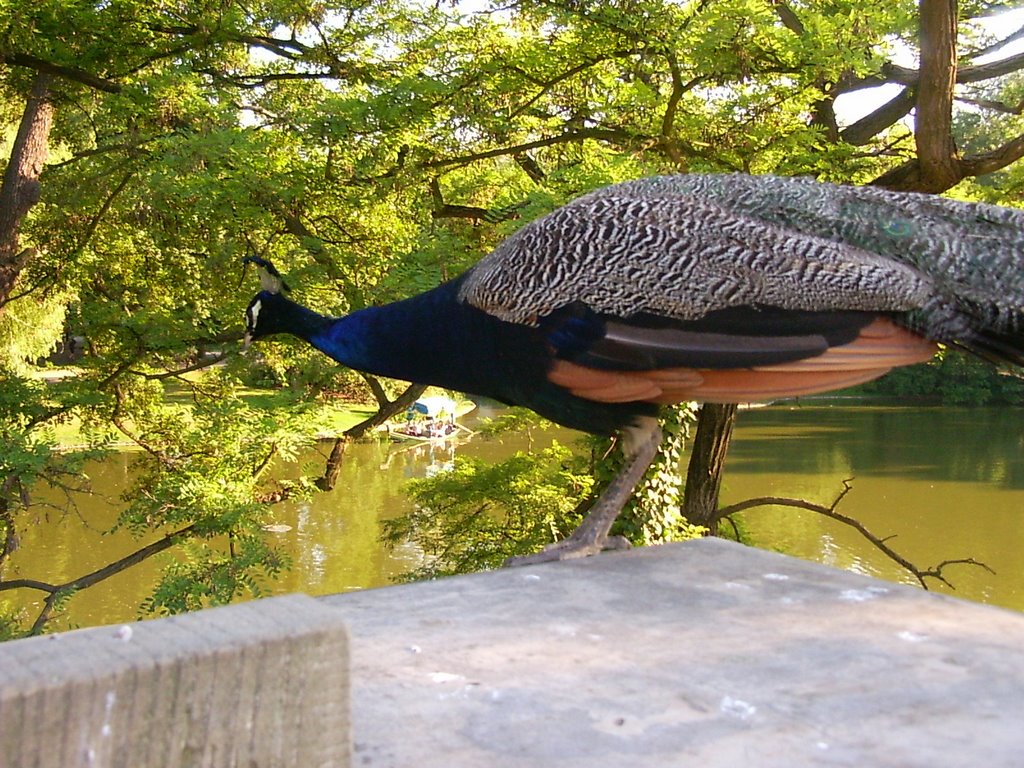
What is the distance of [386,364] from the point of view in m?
2.84

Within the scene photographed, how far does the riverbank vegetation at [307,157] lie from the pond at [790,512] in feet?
2.23

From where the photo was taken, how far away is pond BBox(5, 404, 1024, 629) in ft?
32.9

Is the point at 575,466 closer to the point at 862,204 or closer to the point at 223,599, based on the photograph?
the point at 223,599

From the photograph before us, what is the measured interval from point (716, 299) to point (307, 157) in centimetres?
434

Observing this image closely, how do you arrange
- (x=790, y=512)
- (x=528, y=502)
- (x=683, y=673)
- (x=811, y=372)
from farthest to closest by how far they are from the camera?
1. (x=790, y=512)
2. (x=528, y=502)
3. (x=811, y=372)
4. (x=683, y=673)

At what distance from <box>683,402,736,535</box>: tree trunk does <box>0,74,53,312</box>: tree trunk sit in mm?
4837

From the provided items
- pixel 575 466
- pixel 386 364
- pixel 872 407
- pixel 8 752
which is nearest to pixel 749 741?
pixel 8 752

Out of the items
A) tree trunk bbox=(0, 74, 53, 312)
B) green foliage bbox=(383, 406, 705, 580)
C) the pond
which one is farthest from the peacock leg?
tree trunk bbox=(0, 74, 53, 312)

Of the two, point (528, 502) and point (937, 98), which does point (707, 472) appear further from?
point (937, 98)

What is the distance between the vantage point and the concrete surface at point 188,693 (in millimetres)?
892

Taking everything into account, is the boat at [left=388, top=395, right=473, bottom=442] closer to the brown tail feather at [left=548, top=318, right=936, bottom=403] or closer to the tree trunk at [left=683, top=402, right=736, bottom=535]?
the tree trunk at [left=683, top=402, right=736, bottom=535]

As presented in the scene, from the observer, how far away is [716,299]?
7.41 ft

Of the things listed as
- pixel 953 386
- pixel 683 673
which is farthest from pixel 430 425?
pixel 683 673

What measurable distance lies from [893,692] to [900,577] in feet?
31.3
